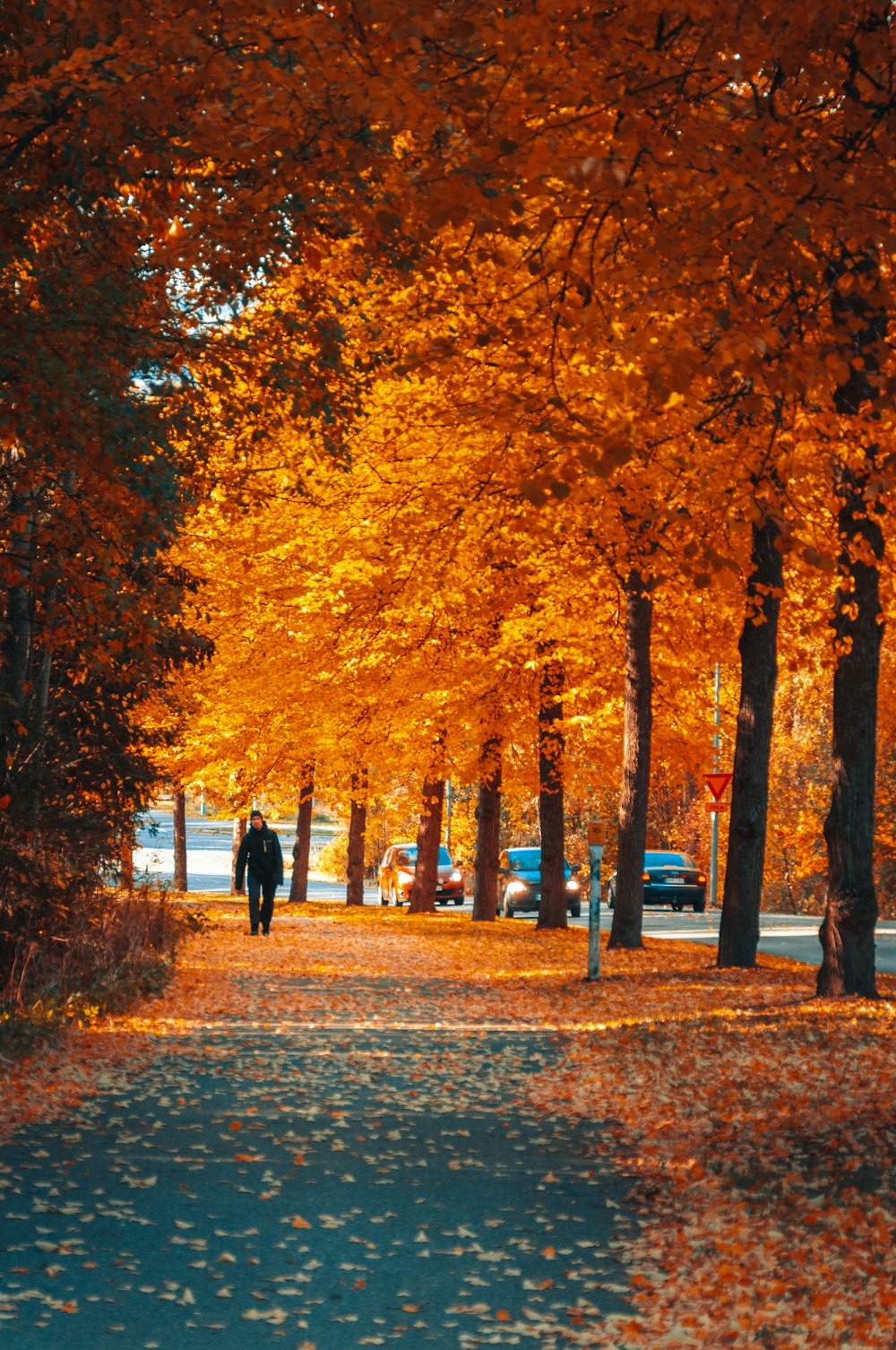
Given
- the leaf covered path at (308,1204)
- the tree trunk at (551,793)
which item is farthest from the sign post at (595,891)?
the tree trunk at (551,793)

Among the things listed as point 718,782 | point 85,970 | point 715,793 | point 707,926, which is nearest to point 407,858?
point 707,926

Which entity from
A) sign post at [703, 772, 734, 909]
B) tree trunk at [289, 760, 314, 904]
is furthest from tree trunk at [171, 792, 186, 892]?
sign post at [703, 772, 734, 909]

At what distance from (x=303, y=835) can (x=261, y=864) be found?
14968 millimetres

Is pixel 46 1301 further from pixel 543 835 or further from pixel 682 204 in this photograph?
pixel 543 835

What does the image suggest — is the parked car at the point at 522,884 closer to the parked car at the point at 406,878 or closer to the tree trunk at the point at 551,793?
the parked car at the point at 406,878

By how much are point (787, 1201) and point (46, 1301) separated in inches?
125

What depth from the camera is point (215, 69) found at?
6.17 m

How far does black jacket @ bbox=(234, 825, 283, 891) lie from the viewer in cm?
2136

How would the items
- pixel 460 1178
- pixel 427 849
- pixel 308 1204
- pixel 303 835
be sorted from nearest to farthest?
pixel 308 1204
pixel 460 1178
pixel 427 849
pixel 303 835

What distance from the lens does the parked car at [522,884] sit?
36469mm

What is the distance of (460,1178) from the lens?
7.62 m

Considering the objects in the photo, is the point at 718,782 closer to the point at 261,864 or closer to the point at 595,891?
the point at 261,864

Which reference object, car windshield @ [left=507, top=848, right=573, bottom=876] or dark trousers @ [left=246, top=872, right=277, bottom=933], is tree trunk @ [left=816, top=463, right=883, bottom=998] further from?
car windshield @ [left=507, top=848, right=573, bottom=876]

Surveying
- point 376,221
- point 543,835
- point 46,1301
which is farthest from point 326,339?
point 543,835
